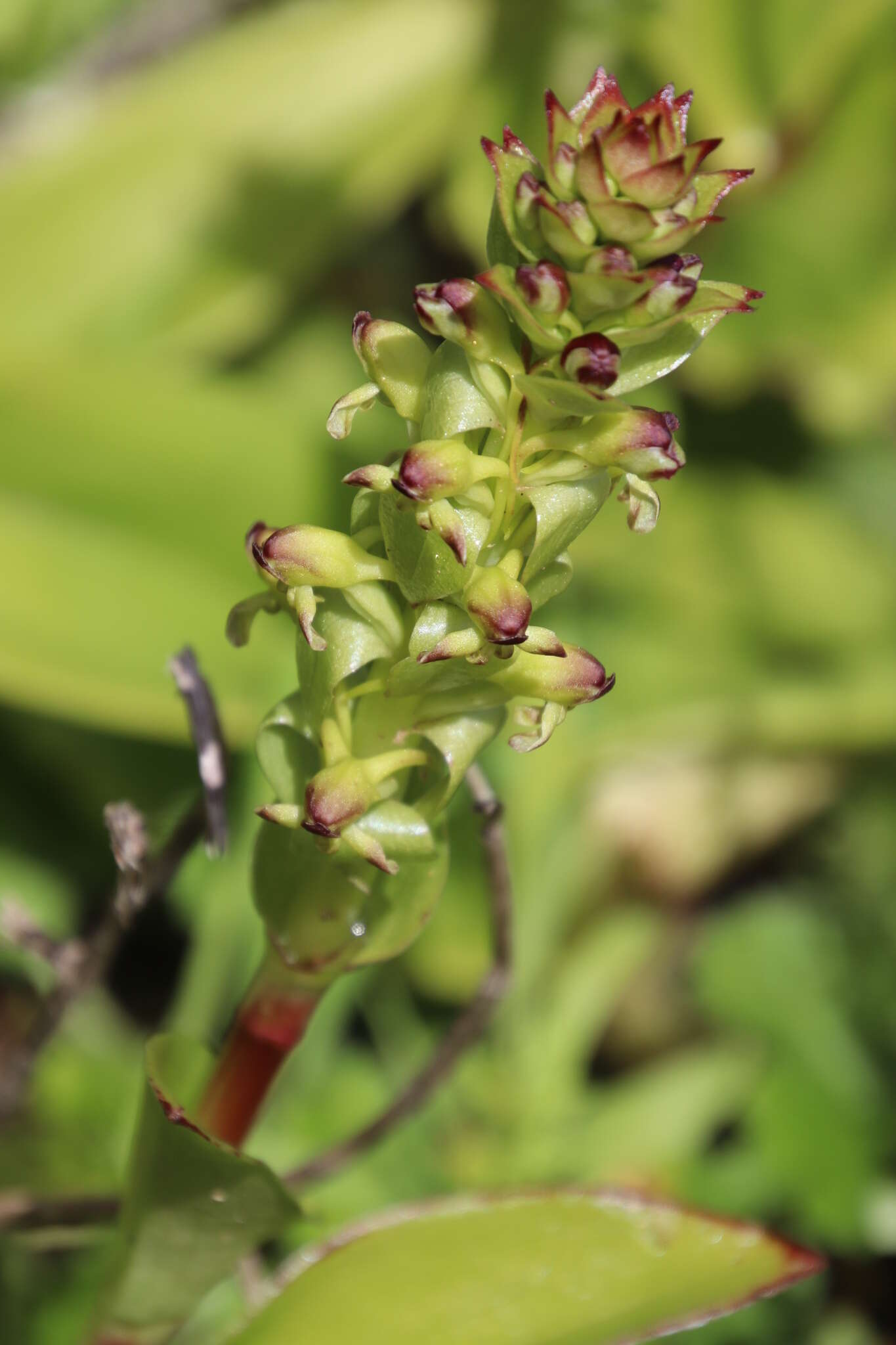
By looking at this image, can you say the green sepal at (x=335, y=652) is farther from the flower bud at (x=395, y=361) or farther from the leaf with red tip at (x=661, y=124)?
the leaf with red tip at (x=661, y=124)

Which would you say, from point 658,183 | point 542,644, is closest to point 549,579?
point 542,644

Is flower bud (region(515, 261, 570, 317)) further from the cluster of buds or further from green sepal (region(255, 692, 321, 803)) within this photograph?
green sepal (region(255, 692, 321, 803))

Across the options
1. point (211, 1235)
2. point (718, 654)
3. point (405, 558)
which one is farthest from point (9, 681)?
point (718, 654)

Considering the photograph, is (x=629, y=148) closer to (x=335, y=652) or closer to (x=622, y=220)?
(x=622, y=220)

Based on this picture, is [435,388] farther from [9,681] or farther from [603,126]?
[9,681]

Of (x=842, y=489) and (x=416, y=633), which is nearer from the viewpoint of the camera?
(x=416, y=633)

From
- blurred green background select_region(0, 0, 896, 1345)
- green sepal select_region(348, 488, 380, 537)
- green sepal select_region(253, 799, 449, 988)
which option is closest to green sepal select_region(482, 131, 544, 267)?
green sepal select_region(348, 488, 380, 537)
